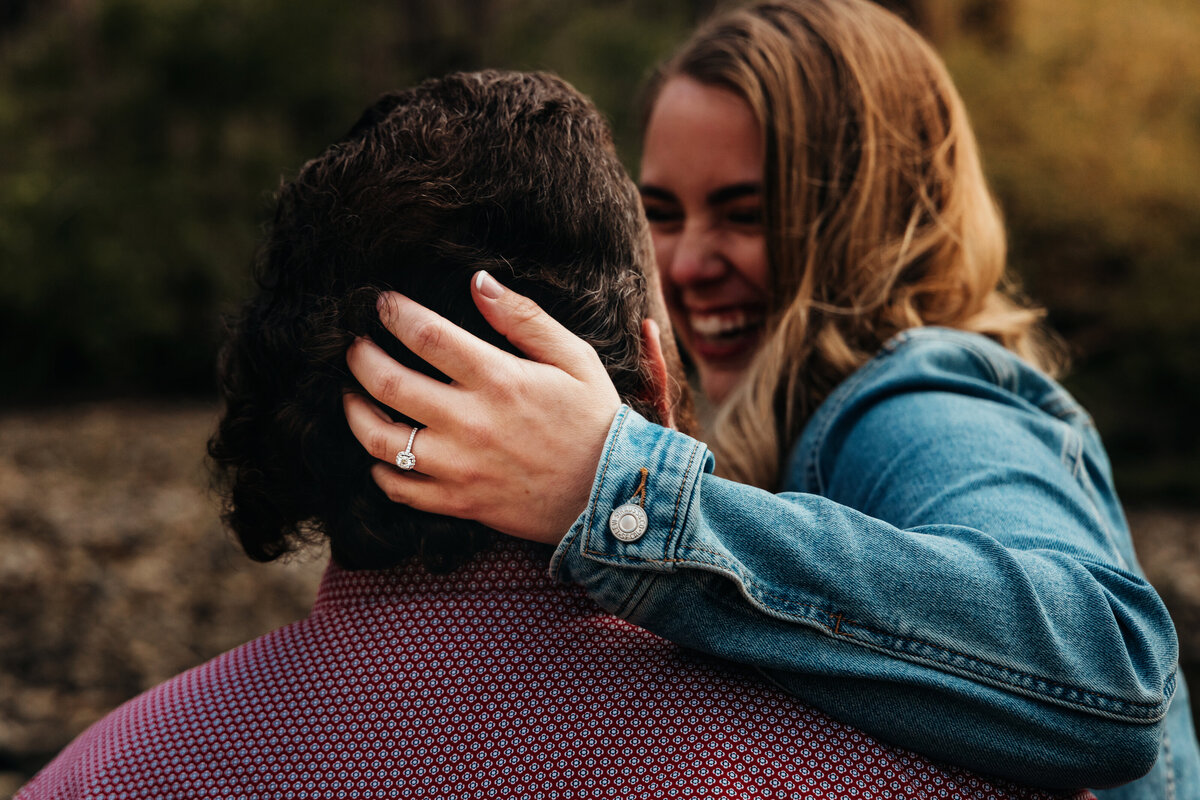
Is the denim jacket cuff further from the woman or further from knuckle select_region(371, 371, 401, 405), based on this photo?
knuckle select_region(371, 371, 401, 405)

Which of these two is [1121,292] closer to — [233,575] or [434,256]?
[233,575]

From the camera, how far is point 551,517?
103 centimetres

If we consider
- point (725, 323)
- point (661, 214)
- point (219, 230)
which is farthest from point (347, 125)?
point (725, 323)

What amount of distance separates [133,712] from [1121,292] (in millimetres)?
10411

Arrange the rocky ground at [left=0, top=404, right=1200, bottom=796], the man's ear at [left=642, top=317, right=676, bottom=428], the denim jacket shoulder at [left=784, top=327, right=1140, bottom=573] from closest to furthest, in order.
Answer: the man's ear at [left=642, top=317, right=676, bottom=428] < the denim jacket shoulder at [left=784, top=327, right=1140, bottom=573] < the rocky ground at [left=0, top=404, right=1200, bottom=796]

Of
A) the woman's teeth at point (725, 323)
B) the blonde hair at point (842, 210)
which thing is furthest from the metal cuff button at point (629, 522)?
the woman's teeth at point (725, 323)

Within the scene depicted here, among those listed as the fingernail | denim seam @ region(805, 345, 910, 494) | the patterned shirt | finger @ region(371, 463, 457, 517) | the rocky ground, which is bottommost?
the rocky ground

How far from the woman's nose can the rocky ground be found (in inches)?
102

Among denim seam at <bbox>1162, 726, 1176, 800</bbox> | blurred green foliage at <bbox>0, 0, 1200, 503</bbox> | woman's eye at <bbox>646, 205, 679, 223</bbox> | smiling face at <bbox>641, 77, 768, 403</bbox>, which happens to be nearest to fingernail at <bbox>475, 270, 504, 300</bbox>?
smiling face at <bbox>641, 77, 768, 403</bbox>

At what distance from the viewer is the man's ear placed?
1184mm

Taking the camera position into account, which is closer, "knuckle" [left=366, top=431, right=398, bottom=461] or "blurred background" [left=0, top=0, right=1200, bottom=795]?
"knuckle" [left=366, top=431, right=398, bottom=461]

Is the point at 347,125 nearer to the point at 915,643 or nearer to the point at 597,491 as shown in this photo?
the point at 597,491

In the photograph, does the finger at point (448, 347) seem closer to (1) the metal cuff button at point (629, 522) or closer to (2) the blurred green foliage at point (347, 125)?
(1) the metal cuff button at point (629, 522)

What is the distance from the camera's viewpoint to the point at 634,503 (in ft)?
3.22
